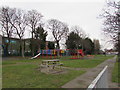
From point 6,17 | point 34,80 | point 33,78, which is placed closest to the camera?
point 34,80

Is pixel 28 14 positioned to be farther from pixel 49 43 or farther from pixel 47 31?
pixel 49 43

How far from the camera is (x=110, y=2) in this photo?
15281 mm

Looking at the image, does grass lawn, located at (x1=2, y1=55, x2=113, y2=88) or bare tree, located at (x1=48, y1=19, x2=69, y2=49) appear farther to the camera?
bare tree, located at (x1=48, y1=19, x2=69, y2=49)

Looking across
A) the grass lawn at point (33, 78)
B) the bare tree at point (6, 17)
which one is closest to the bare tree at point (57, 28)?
the bare tree at point (6, 17)

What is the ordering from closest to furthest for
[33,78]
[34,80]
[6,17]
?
[34,80], [33,78], [6,17]

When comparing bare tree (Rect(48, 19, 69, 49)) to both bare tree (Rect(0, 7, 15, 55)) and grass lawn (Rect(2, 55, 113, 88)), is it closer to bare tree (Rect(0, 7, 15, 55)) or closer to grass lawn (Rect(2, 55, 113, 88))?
bare tree (Rect(0, 7, 15, 55))

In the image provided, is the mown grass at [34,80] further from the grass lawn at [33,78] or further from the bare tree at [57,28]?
the bare tree at [57,28]

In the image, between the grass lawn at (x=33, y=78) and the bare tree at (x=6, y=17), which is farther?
the bare tree at (x=6, y=17)

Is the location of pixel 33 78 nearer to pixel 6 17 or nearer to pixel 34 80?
pixel 34 80

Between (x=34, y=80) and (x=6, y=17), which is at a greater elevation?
(x=6, y=17)

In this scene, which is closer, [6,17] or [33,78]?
[33,78]

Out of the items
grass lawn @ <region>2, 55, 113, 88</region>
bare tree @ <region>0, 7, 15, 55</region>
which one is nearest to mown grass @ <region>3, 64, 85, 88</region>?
grass lawn @ <region>2, 55, 113, 88</region>

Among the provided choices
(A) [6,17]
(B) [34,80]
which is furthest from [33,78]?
(A) [6,17]

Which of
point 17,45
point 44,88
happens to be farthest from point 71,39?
point 44,88
